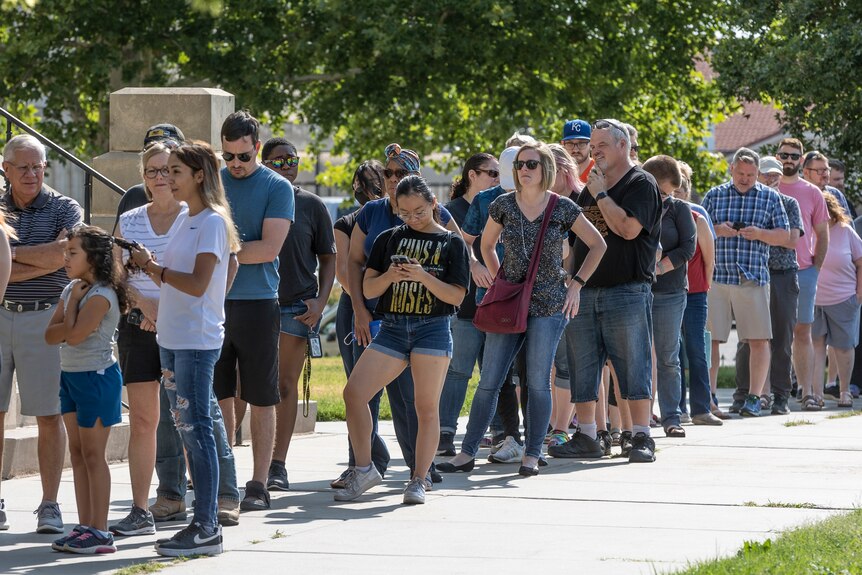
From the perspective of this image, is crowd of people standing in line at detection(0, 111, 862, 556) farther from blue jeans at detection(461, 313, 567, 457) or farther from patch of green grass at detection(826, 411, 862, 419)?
patch of green grass at detection(826, 411, 862, 419)

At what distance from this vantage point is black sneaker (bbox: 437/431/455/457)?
9461 mm

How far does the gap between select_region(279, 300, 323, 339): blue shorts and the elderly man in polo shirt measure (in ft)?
4.74

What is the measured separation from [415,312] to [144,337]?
4.79 feet

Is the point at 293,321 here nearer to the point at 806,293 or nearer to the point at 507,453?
the point at 507,453

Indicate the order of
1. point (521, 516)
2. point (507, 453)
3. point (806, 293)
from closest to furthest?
point (521, 516), point (507, 453), point (806, 293)

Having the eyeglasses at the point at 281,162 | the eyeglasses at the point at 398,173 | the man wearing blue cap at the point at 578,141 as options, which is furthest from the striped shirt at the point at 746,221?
the eyeglasses at the point at 281,162

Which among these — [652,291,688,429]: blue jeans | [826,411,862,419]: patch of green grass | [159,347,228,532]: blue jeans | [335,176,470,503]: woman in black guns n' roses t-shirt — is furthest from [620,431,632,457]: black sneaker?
[159,347,228,532]: blue jeans

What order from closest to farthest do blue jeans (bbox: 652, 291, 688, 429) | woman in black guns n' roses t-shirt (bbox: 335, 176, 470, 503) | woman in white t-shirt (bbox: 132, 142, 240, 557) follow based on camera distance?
woman in white t-shirt (bbox: 132, 142, 240, 557) → woman in black guns n' roses t-shirt (bbox: 335, 176, 470, 503) → blue jeans (bbox: 652, 291, 688, 429)

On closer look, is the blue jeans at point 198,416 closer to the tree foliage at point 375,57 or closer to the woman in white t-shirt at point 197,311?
the woman in white t-shirt at point 197,311

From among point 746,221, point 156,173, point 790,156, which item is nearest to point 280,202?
point 156,173

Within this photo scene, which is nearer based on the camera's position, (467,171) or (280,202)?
(280,202)

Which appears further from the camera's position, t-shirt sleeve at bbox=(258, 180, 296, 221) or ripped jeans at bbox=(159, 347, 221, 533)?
t-shirt sleeve at bbox=(258, 180, 296, 221)

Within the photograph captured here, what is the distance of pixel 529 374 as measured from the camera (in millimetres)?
8680

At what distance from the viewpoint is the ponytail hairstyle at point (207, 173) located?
6328 mm
